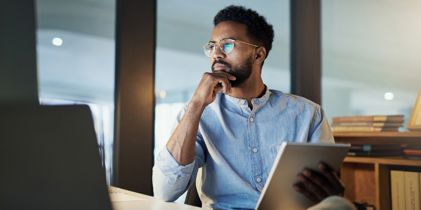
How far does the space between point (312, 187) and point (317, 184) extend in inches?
0.6

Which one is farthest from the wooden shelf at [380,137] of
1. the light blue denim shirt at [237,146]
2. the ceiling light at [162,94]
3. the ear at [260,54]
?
the ceiling light at [162,94]

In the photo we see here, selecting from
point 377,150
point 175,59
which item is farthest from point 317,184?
point 377,150

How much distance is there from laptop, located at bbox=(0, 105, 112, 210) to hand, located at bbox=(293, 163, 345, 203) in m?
0.72

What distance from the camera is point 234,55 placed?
178 centimetres

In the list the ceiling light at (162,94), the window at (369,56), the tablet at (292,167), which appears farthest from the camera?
the window at (369,56)

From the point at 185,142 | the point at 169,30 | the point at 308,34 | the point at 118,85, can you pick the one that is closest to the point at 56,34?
the point at 118,85

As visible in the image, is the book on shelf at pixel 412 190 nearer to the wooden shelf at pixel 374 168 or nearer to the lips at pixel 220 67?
the wooden shelf at pixel 374 168

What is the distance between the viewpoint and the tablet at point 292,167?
1013 millimetres

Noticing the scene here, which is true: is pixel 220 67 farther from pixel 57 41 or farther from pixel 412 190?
pixel 412 190

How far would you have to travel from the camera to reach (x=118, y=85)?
82.4 inches

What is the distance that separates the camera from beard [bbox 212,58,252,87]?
5.78 feet

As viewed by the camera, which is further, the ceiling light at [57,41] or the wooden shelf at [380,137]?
the wooden shelf at [380,137]

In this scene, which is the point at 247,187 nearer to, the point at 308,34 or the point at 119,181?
the point at 119,181

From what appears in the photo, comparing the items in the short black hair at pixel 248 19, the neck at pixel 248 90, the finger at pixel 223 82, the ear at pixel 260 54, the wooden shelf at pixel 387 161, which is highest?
the short black hair at pixel 248 19
